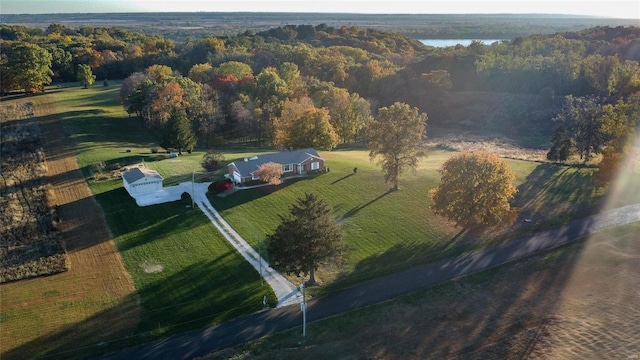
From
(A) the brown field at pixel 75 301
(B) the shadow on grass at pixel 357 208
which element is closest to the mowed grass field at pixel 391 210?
(B) the shadow on grass at pixel 357 208

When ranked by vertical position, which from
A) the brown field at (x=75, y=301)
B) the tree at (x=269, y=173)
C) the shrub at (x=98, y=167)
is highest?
the tree at (x=269, y=173)

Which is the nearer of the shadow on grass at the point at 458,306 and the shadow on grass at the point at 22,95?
the shadow on grass at the point at 458,306

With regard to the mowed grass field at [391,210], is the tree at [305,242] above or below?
above

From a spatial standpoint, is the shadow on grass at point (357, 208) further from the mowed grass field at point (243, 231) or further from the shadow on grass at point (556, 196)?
the shadow on grass at point (556, 196)

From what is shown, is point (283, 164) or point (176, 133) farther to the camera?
point (176, 133)

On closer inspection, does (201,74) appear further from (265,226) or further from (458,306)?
(458,306)

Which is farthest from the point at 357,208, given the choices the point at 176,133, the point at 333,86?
the point at 333,86
